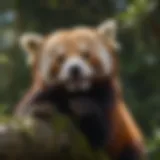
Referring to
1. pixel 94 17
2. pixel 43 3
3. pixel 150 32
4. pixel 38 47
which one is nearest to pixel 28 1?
pixel 43 3

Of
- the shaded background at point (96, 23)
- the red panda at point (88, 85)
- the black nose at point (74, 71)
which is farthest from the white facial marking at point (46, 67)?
the shaded background at point (96, 23)

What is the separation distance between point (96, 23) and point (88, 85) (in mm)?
2024

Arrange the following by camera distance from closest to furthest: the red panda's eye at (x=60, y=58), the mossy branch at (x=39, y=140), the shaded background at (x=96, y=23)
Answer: the mossy branch at (x=39, y=140) < the red panda's eye at (x=60, y=58) < the shaded background at (x=96, y=23)

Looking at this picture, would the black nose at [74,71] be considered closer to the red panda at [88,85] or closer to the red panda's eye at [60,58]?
the red panda at [88,85]

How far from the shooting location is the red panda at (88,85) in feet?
11.0

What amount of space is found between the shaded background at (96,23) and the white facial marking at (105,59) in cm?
99

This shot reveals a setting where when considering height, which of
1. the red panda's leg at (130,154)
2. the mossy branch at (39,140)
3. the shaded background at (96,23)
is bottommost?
the mossy branch at (39,140)

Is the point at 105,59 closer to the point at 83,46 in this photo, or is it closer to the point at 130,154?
the point at 83,46

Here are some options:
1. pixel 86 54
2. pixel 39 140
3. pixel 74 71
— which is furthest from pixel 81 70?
pixel 39 140

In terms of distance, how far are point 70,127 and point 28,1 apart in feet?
8.37

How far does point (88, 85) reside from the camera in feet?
11.4

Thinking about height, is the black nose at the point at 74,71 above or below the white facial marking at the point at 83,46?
below

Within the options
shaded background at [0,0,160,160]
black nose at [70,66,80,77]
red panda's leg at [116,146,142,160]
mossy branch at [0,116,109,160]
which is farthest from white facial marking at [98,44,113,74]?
shaded background at [0,0,160,160]

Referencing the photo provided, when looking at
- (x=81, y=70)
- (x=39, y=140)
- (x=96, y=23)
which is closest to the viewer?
(x=39, y=140)
